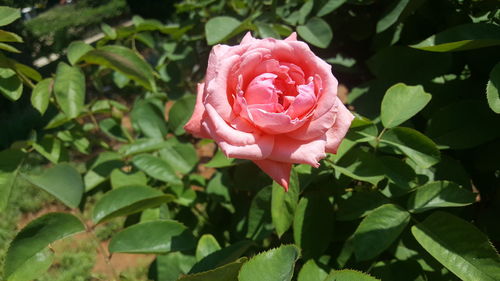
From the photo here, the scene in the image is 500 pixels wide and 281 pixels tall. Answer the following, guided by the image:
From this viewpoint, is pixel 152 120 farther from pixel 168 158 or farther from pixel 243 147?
pixel 243 147

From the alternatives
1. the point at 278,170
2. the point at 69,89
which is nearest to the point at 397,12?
the point at 278,170

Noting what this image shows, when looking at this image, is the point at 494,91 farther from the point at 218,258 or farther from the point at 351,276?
the point at 218,258

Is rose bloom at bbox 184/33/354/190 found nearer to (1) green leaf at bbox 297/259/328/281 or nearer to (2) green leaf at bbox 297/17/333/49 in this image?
(1) green leaf at bbox 297/259/328/281

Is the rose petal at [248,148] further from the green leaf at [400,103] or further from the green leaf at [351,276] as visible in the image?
the green leaf at [400,103]

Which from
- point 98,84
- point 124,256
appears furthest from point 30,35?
point 124,256

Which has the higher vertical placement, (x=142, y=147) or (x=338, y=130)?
(x=338, y=130)

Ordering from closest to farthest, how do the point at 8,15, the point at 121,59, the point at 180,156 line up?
the point at 8,15 → the point at 121,59 → the point at 180,156
